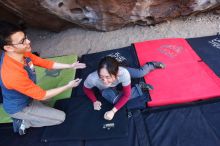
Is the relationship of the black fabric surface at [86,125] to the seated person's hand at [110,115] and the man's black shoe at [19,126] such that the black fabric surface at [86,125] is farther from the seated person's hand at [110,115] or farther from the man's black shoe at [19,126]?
the man's black shoe at [19,126]

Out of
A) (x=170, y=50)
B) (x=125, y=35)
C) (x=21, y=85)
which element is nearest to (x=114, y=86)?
(x=21, y=85)

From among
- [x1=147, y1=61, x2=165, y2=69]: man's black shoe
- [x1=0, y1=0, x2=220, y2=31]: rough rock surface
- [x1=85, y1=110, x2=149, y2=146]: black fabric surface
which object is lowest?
[x1=85, y1=110, x2=149, y2=146]: black fabric surface

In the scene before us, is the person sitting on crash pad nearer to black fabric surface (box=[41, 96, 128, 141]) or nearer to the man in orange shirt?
black fabric surface (box=[41, 96, 128, 141])

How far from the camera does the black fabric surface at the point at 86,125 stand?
2246mm

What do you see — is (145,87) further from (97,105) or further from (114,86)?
(97,105)

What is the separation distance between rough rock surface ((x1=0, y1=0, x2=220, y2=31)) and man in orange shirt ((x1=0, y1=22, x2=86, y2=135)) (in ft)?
4.25

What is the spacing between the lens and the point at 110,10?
140 inches

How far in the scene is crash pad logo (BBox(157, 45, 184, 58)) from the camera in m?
2.99

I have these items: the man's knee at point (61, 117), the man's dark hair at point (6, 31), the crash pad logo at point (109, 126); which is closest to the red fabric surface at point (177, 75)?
the crash pad logo at point (109, 126)

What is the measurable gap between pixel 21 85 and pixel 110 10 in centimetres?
197

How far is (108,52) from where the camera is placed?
3.23 metres

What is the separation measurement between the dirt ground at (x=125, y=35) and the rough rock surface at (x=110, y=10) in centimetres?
12

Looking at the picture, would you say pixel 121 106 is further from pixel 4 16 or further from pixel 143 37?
pixel 4 16

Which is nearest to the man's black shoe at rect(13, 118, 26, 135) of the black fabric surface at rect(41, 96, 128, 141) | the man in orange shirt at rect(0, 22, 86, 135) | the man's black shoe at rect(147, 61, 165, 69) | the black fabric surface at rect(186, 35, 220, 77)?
the man in orange shirt at rect(0, 22, 86, 135)
